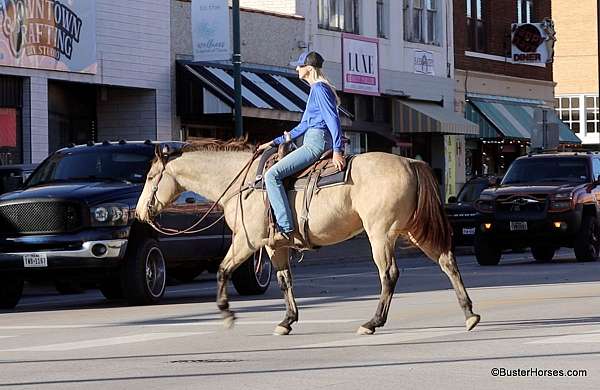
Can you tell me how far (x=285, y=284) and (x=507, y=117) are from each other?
3841 centimetres

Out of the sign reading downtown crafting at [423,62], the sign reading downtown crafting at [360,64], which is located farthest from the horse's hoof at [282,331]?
the sign reading downtown crafting at [423,62]

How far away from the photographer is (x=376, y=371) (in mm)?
10703

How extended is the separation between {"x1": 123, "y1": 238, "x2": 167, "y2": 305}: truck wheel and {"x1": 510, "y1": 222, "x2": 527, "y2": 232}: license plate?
384 inches

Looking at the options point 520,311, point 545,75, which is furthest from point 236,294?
point 545,75

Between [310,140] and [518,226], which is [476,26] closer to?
[518,226]

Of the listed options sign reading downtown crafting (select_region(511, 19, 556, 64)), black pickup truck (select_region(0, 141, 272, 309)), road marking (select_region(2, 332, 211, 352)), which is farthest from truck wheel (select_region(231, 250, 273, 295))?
sign reading downtown crafting (select_region(511, 19, 556, 64))

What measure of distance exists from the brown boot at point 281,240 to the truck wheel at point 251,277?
5366 mm

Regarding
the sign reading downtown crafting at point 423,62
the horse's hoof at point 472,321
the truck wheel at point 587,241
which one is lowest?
the horse's hoof at point 472,321

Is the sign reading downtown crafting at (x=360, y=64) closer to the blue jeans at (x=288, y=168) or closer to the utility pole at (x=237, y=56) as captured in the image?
the utility pole at (x=237, y=56)

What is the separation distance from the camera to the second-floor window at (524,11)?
54.8 m

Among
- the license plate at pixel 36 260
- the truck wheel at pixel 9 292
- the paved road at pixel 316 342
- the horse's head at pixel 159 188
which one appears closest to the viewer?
the paved road at pixel 316 342

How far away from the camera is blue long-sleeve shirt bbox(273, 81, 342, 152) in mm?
13586

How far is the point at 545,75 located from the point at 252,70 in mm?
21942

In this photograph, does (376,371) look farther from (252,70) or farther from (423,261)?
(252,70)
